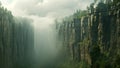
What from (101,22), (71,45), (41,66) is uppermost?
(101,22)

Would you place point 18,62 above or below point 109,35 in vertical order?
below

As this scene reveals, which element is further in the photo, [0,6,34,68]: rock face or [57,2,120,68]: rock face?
[0,6,34,68]: rock face

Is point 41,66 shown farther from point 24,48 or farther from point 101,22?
point 101,22

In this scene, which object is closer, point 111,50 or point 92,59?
point 111,50

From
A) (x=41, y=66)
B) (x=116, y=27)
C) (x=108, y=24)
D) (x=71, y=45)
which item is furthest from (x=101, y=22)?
(x=41, y=66)

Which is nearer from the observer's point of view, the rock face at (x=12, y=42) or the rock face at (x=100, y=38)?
the rock face at (x=100, y=38)
